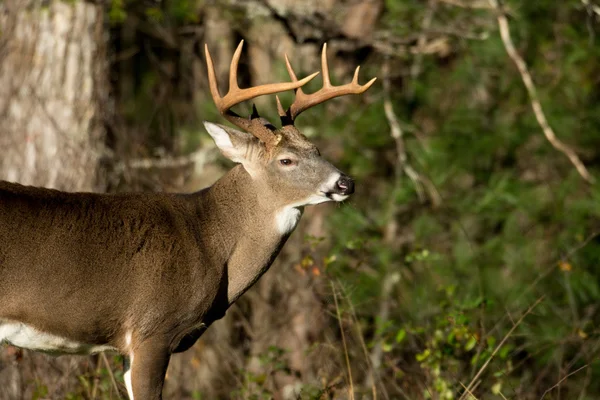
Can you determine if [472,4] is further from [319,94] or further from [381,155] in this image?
[319,94]

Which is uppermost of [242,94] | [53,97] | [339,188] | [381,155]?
[242,94]

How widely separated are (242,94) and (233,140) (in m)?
0.34

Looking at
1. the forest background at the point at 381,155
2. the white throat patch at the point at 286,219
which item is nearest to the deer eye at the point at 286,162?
the white throat patch at the point at 286,219

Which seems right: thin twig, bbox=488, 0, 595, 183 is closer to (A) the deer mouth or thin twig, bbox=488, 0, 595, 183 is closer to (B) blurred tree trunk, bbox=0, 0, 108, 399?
(B) blurred tree trunk, bbox=0, 0, 108, 399

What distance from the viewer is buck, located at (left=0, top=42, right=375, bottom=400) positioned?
→ 4844mm

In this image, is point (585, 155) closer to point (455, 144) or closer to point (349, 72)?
point (455, 144)

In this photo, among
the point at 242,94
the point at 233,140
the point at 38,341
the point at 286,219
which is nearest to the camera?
the point at 38,341

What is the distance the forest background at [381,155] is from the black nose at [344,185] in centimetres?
62

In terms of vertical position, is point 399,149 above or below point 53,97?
below

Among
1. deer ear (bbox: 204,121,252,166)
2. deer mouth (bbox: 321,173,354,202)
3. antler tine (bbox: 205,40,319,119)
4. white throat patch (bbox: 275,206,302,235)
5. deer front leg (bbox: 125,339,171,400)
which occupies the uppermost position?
antler tine (bbox: 205,40,319,119)

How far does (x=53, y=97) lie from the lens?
25.0 ft

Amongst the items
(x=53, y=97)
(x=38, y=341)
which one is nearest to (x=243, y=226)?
(x=38, y=341)

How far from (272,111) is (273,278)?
1501mm

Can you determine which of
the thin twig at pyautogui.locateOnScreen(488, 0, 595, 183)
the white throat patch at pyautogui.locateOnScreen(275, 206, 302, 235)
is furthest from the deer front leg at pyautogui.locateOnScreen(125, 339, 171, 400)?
the thin twig at pyautogui.locateOnScreen(488, 0, 595, 183)
